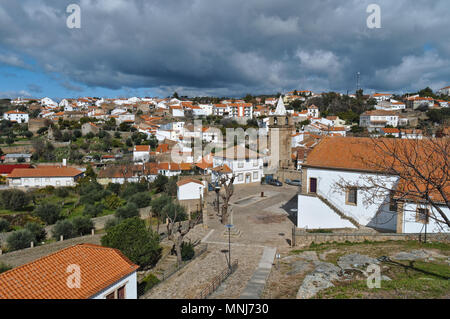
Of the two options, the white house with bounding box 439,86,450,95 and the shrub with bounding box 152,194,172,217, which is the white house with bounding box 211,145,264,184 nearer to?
the shrub with bounding box 152,194,172,217

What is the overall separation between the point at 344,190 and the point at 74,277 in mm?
15989

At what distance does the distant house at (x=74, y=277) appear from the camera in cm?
880

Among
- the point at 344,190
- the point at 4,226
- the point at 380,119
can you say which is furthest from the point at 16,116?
the point at 380,119

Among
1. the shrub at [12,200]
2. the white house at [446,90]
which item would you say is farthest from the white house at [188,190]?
the white house at [446,90]

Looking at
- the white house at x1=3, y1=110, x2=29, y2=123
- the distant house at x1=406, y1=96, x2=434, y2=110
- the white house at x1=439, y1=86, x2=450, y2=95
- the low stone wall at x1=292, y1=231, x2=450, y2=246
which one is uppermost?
the white house at x1=439, y1=86, x2=450, y2=95

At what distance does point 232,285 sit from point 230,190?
36.6 ft

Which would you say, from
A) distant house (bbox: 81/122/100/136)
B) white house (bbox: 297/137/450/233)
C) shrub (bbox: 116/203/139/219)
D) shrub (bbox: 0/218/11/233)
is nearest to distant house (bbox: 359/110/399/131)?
white house (bbox: 297/137/450/233)

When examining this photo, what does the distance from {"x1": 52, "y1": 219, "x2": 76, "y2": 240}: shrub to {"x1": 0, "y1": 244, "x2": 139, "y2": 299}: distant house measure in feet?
49.2

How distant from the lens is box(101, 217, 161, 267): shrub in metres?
15.9

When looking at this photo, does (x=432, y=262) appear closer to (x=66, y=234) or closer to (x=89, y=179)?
(x=66, y=234)

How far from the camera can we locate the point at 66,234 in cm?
2422

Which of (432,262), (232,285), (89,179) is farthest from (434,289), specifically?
(89,179)

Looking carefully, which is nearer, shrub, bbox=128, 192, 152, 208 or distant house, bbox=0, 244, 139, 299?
distant house, bbox=0, 244, 139, 299

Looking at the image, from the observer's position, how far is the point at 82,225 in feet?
82.8
